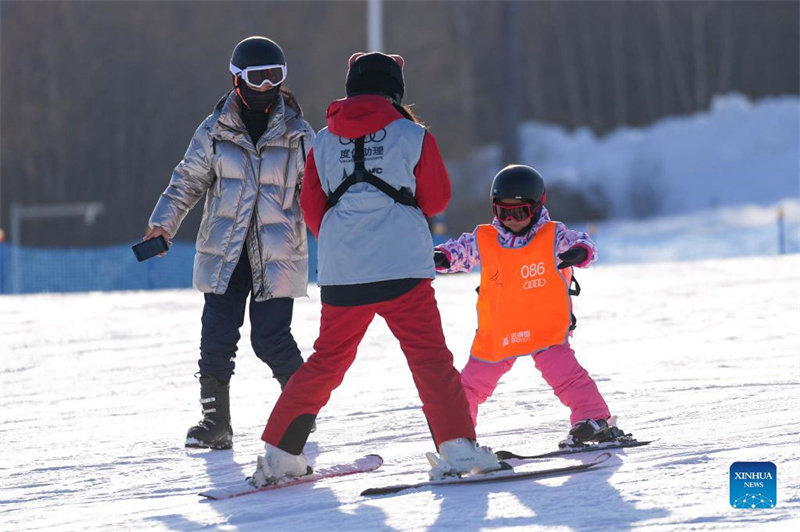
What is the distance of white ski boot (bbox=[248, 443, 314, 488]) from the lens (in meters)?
4.28

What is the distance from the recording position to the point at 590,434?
468 cm

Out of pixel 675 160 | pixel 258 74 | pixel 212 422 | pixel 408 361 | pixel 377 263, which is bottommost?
pixel 212 422

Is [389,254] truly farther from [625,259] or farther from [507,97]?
[507,97]

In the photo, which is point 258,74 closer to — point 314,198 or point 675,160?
point 314,198

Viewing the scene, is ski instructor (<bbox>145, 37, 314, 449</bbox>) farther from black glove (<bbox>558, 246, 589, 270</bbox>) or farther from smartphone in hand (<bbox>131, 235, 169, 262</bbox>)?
black glove (<bbox>558, 246, 589, 270</bbox>)

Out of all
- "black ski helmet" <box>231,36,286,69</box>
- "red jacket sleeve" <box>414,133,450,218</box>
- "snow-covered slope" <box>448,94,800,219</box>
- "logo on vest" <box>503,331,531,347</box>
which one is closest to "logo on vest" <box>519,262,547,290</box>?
"logo on vest" <box>503,331,531,347</box>

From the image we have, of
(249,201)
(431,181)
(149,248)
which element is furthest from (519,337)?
(149,248)

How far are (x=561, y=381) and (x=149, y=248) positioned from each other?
1.61 m

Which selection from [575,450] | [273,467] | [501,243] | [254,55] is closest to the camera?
[273,467]

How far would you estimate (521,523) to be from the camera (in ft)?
11.9

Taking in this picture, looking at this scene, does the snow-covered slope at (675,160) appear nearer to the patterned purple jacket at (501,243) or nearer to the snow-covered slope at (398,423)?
the snow-covered slope at (398,423)

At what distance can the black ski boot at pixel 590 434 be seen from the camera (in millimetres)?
4676

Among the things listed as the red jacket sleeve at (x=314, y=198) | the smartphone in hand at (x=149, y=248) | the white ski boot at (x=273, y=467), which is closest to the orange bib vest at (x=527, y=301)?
the red jacket sleeve at (x=314, y=198)

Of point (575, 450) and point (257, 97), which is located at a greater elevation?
point (257, 97)
